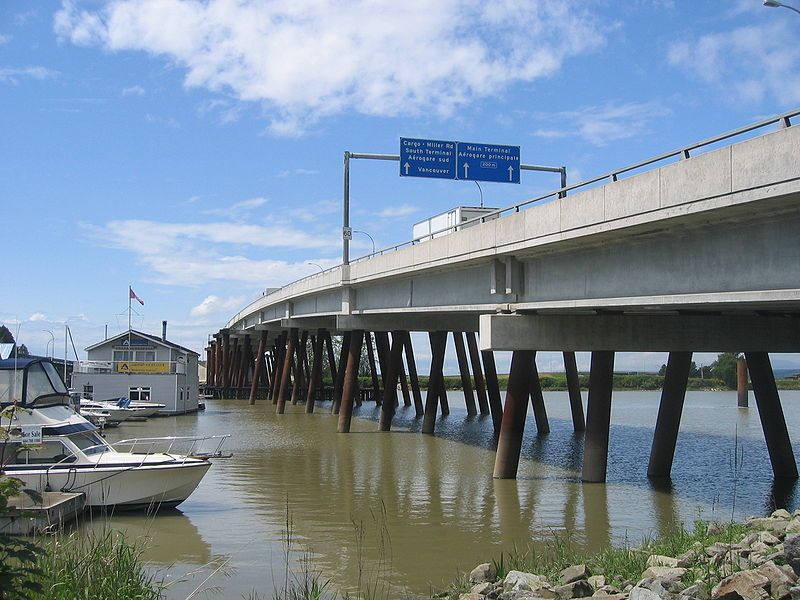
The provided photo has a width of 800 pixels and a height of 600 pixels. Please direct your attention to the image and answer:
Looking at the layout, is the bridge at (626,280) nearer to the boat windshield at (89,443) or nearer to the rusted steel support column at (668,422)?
the rusted steel support column at (668,422)

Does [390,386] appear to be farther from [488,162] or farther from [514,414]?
[514,414]

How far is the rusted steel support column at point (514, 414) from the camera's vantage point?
1991cm

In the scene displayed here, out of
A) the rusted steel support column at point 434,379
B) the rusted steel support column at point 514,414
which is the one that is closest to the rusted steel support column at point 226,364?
the rusted steel support column at point 434,379

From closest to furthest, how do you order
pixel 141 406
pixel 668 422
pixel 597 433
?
pixel 597 433 < pixel 668 422 < pixel 141 406

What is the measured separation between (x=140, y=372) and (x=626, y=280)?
3769 centimetres

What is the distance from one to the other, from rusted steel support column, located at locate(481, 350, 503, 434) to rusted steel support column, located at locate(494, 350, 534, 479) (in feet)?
42.7

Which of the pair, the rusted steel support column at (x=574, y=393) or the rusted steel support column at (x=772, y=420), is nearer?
the rusted steel support column at (x=772, y=420)

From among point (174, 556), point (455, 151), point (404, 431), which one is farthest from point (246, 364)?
point (174, 556)

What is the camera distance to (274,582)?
10.8 meters

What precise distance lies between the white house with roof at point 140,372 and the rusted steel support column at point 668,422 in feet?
95.5

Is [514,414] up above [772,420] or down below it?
above

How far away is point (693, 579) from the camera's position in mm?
8719

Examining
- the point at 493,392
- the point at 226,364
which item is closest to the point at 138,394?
the point at 493,392

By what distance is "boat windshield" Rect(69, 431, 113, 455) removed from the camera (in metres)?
15.9
